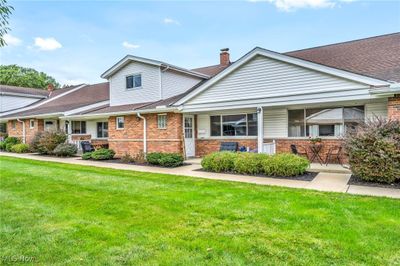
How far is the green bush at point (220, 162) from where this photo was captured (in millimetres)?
10164

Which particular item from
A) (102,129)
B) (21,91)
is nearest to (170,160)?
(102,129)

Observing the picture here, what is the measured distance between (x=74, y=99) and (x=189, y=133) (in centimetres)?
1514

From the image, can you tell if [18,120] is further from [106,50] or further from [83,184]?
[83,184]

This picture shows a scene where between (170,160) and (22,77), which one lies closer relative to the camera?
(170,160)

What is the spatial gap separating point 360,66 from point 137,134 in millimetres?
11096

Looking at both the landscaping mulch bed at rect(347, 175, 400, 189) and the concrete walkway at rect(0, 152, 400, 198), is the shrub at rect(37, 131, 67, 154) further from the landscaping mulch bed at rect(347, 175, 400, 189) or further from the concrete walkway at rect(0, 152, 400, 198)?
the landscaping mulch bed at rect(347, 175, 400, 189)

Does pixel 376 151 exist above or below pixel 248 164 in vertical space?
above

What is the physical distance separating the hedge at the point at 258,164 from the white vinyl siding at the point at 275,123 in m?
3.31

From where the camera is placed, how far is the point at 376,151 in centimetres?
755

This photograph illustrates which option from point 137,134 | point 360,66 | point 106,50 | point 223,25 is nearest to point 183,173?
point 137,134

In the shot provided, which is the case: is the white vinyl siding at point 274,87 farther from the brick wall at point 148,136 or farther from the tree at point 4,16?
the tree at point 4,16

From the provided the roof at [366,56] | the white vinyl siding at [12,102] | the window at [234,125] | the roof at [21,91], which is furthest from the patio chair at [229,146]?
the white vinyl siding at [12,102]

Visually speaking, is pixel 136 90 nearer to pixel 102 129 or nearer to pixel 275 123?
pixel 102 129

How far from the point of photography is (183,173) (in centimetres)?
1005
